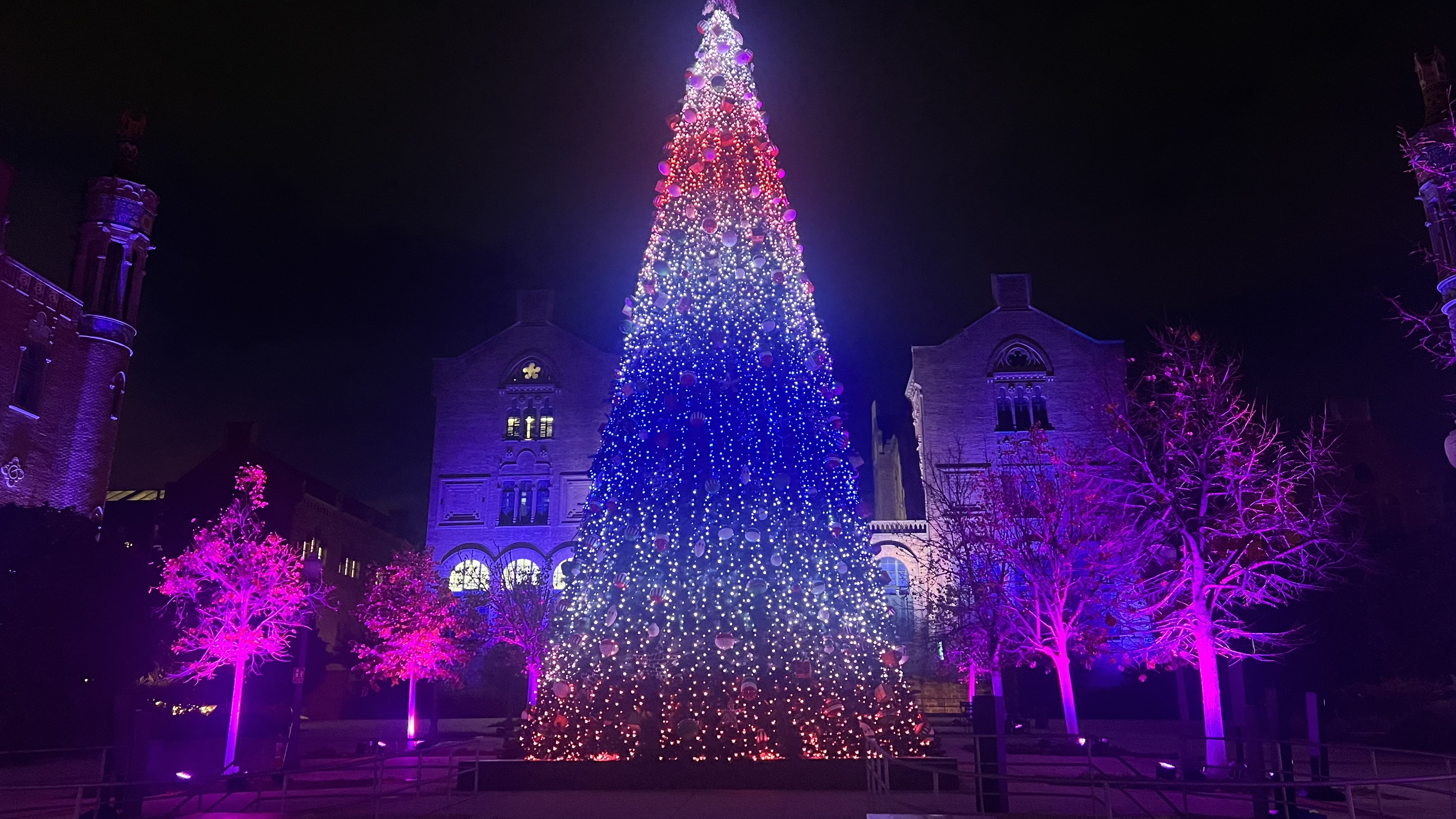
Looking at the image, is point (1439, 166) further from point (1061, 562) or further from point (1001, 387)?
point (1001, 387)

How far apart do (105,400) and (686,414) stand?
30.6 m

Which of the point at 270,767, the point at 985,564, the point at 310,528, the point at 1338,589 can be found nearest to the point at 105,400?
the point at 310,528

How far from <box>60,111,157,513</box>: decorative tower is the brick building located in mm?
33

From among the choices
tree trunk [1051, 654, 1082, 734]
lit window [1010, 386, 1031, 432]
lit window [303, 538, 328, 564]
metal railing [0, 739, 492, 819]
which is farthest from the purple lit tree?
lit window [303, 538, 328, 564]

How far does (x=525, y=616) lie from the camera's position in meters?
33.3

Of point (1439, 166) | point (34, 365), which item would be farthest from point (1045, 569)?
point (34, 365)

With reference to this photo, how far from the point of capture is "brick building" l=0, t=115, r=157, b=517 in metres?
30.0

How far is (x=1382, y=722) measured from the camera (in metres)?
28.3

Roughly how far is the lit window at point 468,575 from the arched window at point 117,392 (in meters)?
14.9

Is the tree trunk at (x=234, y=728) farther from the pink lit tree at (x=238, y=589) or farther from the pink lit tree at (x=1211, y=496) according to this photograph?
the pink lit tree at (x=1211, y=496)

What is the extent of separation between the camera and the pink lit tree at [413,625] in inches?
1120

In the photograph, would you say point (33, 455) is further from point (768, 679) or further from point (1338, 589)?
point (1338, 589)

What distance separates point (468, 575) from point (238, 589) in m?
17.8

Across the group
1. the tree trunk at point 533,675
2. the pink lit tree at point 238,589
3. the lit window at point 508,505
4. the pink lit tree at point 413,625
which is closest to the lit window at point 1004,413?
the lit window at point 508,505
